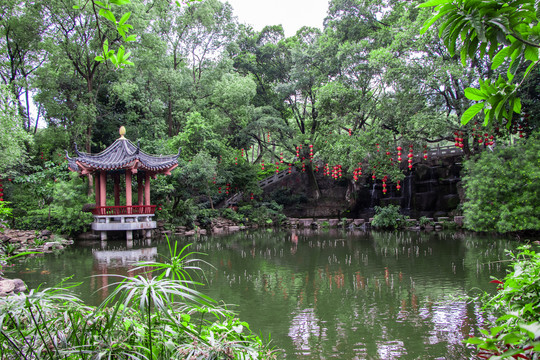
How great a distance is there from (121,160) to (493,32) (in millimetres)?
14762

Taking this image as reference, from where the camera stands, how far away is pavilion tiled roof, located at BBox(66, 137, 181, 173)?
14203 millimetres

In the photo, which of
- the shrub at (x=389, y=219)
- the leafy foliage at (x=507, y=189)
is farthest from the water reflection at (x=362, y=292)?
the shrub at (x=389, y=219)

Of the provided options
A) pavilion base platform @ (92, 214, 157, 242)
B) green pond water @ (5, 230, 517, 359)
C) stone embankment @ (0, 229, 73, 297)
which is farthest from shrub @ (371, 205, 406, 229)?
stone embankment @ (0, 229, 73, 297)

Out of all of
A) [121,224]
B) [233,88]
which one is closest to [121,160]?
[121,224]

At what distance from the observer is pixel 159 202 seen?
17.6 m

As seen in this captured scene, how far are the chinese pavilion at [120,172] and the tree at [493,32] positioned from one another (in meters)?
13.9

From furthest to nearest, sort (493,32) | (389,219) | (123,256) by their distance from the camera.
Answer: (389,219) < (123,256) < (493,32)

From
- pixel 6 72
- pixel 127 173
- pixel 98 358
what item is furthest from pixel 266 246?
pixel 6 72

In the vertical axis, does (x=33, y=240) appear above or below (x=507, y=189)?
below

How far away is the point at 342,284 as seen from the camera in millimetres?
Answer: 6938

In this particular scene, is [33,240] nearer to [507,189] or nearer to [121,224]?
[121,224]

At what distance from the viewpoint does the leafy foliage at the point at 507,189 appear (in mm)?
10531

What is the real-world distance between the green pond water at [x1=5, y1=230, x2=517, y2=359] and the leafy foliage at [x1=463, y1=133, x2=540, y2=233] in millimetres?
713

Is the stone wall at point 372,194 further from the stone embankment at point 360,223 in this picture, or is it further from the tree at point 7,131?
the tree at point 7,131
